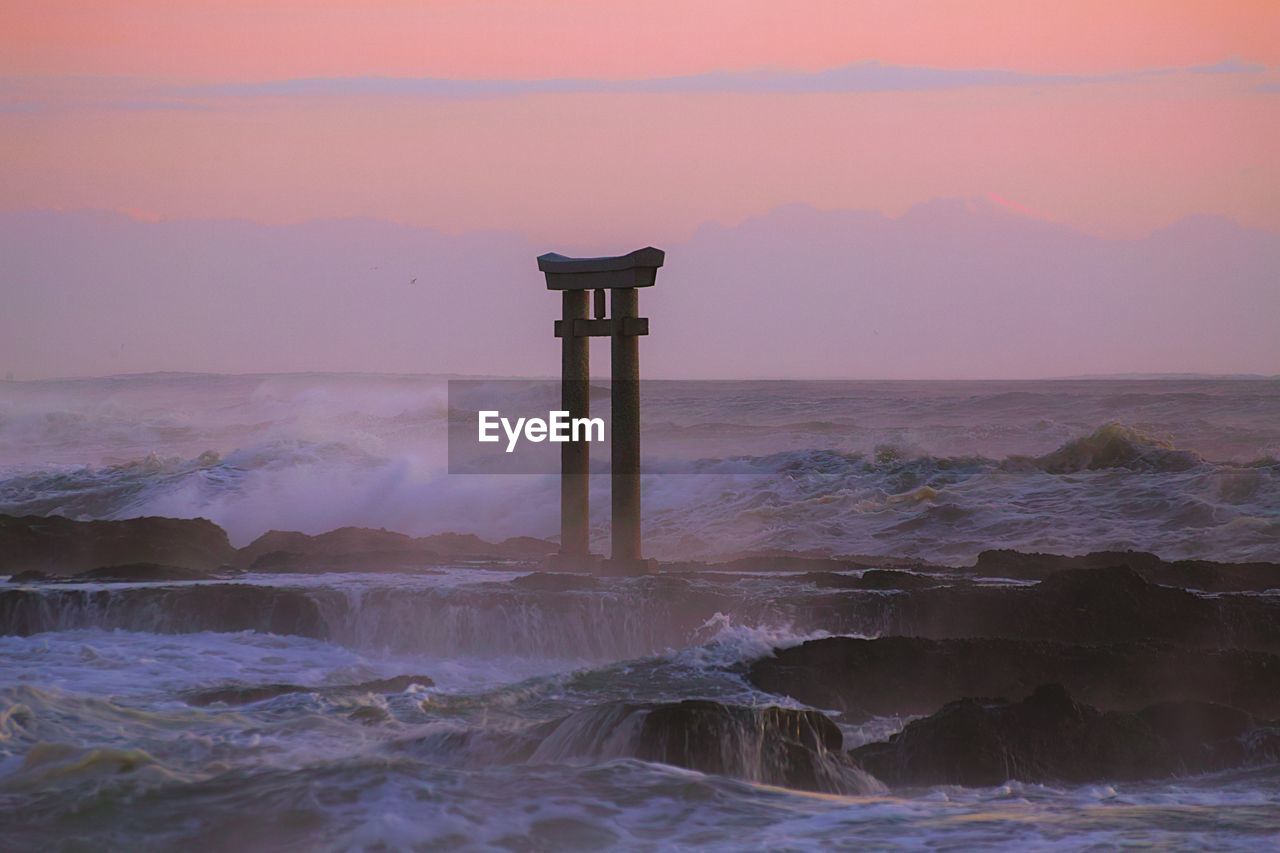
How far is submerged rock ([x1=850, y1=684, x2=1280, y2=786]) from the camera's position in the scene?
8.38 m

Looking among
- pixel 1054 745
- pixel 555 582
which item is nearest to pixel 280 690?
pixel 555 582

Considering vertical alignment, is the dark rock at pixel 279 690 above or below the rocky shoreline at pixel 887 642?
below

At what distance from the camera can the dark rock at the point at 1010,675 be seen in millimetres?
10117

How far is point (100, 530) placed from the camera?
17.4 m

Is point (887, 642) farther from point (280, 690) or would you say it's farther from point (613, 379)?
point (613, 379)

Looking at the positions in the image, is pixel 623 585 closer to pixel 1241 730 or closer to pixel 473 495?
pixel 1241 730

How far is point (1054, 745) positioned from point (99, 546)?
11928mm

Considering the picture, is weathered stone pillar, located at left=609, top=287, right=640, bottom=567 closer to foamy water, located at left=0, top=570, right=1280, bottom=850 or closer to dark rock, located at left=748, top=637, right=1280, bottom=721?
foamy water, located at left=0, top=570, right=1280, bottom=850

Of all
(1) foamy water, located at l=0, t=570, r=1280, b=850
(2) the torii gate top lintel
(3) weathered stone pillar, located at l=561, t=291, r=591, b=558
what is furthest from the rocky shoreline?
(2) the torii gate top lintel

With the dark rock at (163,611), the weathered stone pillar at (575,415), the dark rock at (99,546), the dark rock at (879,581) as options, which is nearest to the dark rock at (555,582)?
the weathered stone pillar at (575,415)

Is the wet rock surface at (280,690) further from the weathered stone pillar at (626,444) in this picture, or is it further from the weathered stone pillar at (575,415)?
the weathered stone pillar at (575,415)

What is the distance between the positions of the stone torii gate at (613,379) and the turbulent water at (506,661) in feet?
2.67

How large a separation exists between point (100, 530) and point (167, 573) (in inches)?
109

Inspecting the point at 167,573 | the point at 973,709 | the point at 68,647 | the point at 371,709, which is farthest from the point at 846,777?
the point at 167,573
